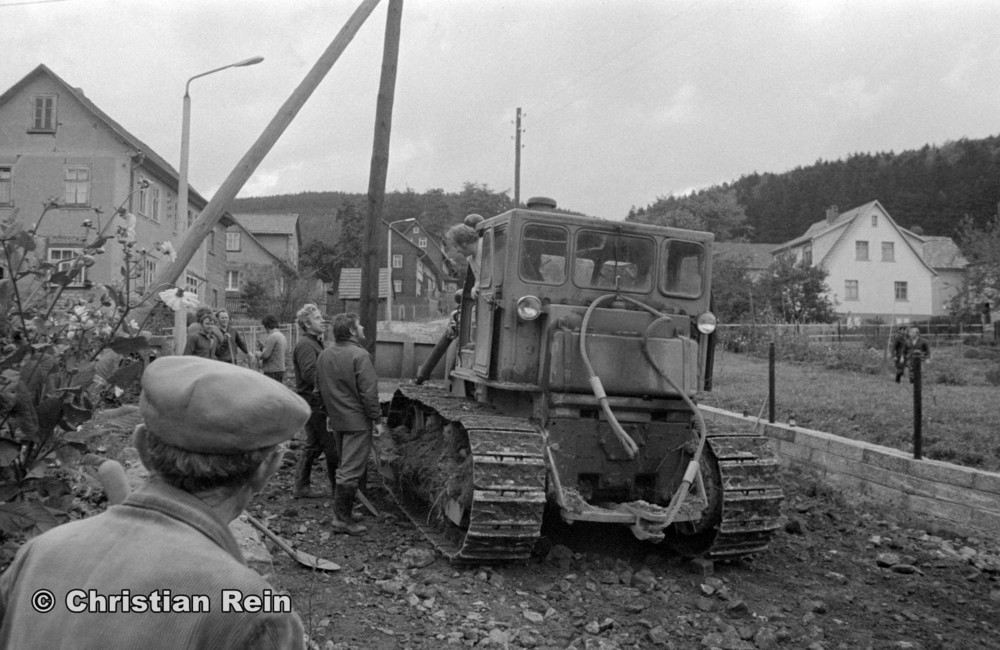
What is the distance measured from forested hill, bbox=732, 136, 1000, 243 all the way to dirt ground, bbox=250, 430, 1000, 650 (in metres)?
76.3

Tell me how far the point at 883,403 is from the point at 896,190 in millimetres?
81805

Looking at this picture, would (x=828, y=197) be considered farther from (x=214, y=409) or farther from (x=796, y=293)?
(x=214, y=409)

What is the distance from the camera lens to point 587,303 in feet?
21.9

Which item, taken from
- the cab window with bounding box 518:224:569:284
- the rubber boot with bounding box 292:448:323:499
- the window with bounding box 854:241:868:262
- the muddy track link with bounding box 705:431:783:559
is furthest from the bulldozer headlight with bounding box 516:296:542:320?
the window with bounding box 854:241:868:262

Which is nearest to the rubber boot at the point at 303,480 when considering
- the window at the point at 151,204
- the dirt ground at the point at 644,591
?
the dirt ground at the point at 644,591

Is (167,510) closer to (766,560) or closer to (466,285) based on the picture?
(766,560)

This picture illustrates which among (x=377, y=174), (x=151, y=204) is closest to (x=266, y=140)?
(x=377, y=174)

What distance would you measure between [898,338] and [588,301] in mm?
15087

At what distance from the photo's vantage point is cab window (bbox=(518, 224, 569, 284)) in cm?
661

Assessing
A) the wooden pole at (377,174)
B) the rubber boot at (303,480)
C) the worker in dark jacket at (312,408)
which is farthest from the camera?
the wooden pole at (377,174)

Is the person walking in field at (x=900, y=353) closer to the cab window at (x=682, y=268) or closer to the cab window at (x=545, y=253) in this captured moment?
the cab window at (x=682, y=268)

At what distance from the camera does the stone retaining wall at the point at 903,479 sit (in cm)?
714

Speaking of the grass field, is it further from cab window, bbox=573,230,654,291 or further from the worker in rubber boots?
the worker in rubber boots

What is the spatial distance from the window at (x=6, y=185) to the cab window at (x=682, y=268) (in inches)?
1036
